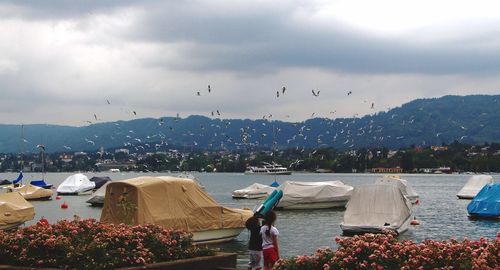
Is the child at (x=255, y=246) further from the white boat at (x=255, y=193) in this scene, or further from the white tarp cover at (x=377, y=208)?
the white boat at (x=255, y=193)

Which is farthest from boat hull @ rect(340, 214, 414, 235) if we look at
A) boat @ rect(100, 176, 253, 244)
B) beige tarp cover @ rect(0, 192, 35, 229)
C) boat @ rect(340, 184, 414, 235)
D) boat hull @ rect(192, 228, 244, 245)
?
beige tarp cover @ rect(0, 192, 35, 229)

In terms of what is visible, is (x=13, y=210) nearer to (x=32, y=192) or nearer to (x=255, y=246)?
(x=255, y=246)

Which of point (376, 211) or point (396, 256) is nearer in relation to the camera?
point (396, 256)

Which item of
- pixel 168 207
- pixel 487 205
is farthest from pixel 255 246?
pixel 487 205

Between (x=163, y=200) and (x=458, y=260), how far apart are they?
58.9 feet

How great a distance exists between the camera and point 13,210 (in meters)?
42.6

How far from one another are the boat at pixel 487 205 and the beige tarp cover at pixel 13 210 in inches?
1409

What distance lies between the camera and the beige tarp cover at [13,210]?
1650 inches

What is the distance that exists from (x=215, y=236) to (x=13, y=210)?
16.0 meters

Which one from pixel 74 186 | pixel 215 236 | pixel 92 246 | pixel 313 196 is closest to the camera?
pixel 92 246

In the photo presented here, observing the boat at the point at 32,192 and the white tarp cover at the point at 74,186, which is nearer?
the boat at the point at 32,192

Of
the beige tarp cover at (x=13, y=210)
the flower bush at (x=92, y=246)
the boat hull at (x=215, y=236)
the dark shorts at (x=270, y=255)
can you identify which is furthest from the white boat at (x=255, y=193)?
the dark shorts at (x=270, y=255)

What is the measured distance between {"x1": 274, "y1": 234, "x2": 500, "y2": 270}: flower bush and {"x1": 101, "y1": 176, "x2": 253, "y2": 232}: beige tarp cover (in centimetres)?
1438

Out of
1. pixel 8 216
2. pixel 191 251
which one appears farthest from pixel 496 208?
pixel 191 251
